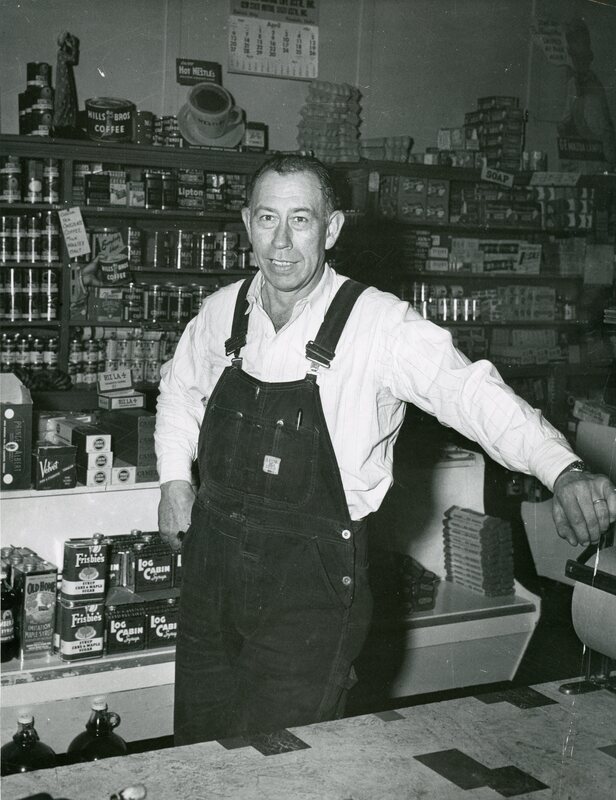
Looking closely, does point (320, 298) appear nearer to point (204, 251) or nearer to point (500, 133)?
point (204, 251)

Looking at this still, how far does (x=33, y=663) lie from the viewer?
3047 mm

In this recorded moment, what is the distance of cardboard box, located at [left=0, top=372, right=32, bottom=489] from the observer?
121 inches

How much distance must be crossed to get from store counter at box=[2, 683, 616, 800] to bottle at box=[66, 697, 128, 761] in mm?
1575

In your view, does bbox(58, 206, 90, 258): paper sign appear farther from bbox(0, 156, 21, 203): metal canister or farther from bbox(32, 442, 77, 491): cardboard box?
bbox(32, 442, 77, 491): cardboard box

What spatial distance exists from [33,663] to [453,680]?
5.84 ft

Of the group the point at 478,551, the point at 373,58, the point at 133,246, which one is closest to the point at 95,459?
the point at 478,551

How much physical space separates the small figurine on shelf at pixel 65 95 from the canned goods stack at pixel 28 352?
1305 millimetres

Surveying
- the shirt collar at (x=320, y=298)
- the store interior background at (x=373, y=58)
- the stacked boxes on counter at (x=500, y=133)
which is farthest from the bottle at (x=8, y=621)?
the stacked boxes on counter at (x=500, y=133)

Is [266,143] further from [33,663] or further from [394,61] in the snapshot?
[33,663]

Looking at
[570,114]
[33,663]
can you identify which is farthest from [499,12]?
[33,663]

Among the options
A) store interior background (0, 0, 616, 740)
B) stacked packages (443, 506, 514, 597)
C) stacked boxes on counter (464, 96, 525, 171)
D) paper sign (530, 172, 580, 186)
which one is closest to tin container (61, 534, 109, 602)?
stacked packages (443, 506, 514, 597)

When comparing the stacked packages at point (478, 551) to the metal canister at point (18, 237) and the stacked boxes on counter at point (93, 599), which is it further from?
the metal canister at point (18, 237)

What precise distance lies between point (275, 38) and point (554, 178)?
2.55m

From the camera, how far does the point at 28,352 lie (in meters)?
5.85
